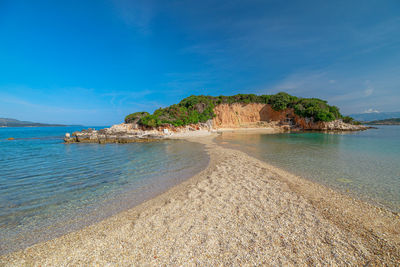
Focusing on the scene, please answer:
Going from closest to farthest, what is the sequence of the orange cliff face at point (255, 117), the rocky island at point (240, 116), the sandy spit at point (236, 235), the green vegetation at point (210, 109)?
1. the sandy spit at point (236, 235)
2. the green vegetation at point (210, 109)
3. the rocky island at point (240, 116)
4. the orange cliff face at point (255, 117)

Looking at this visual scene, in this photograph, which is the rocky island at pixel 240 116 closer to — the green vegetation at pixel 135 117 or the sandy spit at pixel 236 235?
the green vegetation at pixel 135 117

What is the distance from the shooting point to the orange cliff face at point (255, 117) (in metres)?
46.2

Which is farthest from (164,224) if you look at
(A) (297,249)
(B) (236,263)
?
(A) (297,249)

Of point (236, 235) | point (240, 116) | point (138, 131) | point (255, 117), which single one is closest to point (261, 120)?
point (255, 117)

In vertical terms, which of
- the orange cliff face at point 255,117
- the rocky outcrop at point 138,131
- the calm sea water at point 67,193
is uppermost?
the orange cliff face at point 255,117

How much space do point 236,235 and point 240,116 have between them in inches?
1904

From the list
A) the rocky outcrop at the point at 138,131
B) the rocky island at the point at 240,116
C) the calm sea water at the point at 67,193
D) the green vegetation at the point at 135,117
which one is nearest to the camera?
the calm sea water at the point at 67,193

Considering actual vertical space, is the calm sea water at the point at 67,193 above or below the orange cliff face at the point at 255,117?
below

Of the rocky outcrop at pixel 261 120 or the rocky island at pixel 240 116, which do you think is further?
the rocky outcrop at pixel 261 120

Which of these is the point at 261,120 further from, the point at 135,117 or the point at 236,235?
the point at 236,235

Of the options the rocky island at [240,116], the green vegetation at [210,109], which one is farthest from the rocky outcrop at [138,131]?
the green vegetation at [210,109]

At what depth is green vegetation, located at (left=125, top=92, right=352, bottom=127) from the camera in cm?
3619

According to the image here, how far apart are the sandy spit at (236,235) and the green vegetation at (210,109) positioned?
102ft

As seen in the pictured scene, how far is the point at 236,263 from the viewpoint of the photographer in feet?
8.86
